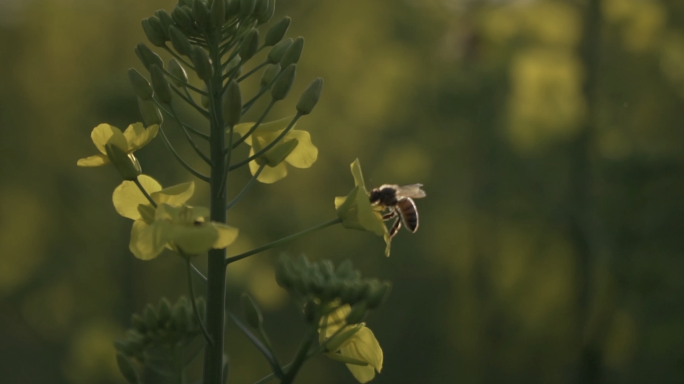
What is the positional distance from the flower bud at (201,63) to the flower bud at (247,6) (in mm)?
182

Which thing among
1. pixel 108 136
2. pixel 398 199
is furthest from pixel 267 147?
pixel 398 199

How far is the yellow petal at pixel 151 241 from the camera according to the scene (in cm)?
103

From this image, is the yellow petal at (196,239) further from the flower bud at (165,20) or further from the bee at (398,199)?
the bee at (398,199)

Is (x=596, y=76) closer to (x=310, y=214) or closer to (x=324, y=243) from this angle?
(x=310, y=214)

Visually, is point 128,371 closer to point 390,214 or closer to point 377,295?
point 377,295

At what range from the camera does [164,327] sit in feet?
4.98

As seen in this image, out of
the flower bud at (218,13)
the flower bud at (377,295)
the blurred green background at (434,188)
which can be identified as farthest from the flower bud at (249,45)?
the blurred green background at (434,188)

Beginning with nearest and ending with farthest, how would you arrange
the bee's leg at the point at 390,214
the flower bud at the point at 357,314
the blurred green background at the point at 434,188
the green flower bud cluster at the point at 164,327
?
the flower bud at the point at 357,314
the green flower bud cluster at the point at 164,327
the bee's leg at the point at 390,214
the blurred green background at the point at 434,188

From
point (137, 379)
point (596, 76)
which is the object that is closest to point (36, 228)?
point (596, 76)

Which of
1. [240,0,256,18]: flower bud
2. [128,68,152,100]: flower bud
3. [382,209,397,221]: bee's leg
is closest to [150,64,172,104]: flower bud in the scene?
[128,68,152,100]: flower bud

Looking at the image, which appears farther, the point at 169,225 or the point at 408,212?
the point at 408,212

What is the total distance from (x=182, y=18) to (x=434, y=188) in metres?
6.00

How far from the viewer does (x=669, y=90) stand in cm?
607

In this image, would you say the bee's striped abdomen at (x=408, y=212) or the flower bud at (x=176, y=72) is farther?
the bee's striped abdomen at (x=408, y=212)
